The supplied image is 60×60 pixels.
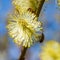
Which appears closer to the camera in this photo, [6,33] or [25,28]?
[25,28]

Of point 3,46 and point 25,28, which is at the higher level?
point 25,28

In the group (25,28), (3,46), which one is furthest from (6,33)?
(25,28)

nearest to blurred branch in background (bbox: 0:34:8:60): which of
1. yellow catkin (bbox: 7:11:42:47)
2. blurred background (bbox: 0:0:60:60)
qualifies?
blurred background (bbox: 0:0:60:60)

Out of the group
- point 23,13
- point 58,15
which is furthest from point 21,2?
point 58,15

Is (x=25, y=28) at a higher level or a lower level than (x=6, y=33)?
higher

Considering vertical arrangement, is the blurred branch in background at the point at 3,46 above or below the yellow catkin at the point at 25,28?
below

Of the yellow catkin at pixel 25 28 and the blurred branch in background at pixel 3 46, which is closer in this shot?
the yellow catkin at pixel 25 28

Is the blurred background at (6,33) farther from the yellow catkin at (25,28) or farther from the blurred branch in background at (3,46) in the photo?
the yellow catkin at (25,28)

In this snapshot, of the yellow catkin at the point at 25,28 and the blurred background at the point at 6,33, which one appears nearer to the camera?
the yellow catkin at the point at 25,28

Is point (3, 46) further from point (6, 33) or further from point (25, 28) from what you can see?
point (25, 28)

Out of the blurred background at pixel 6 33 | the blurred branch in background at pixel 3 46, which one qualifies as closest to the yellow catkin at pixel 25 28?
the blurred background at pixel 6 33

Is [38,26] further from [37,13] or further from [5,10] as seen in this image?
[5,10]
